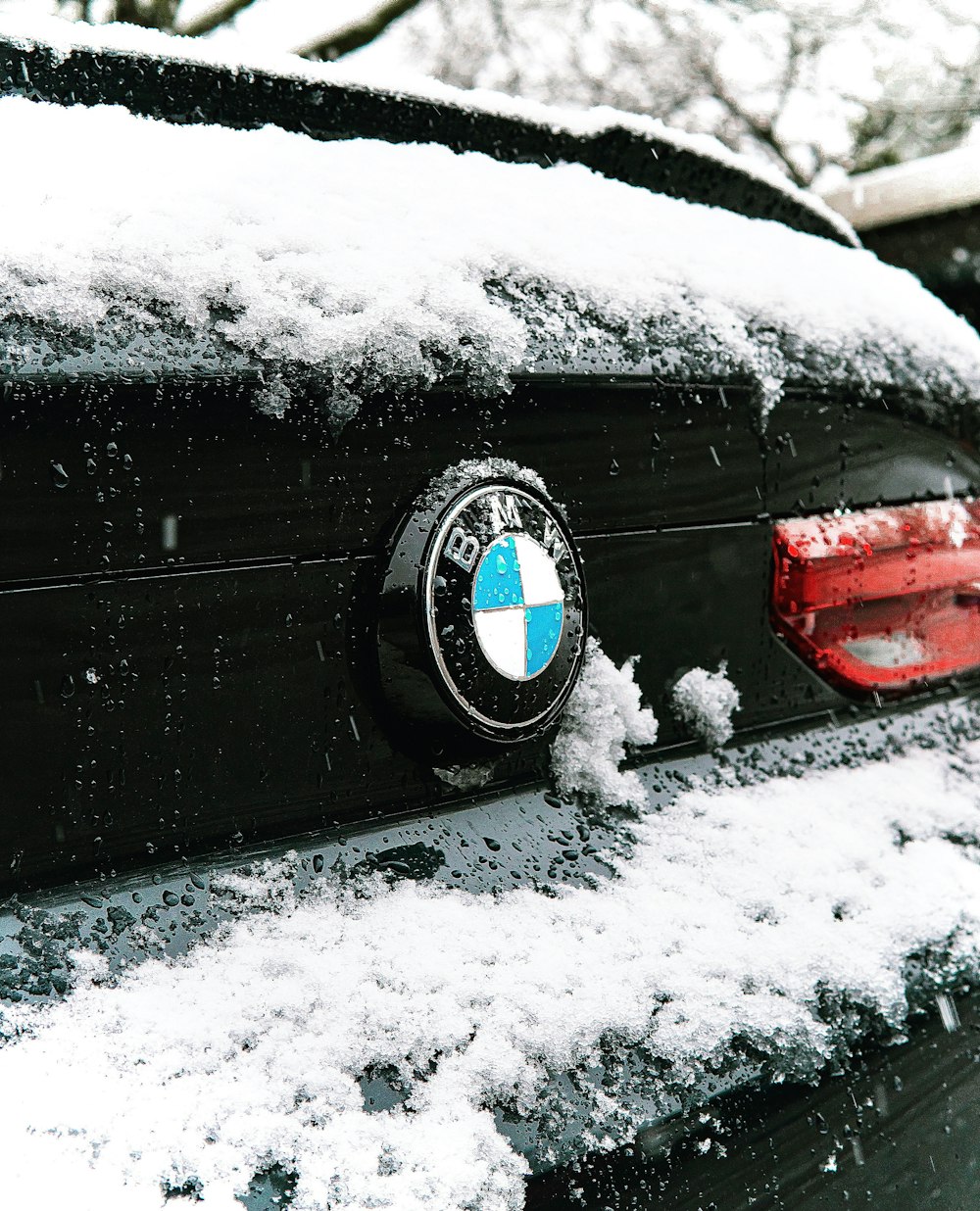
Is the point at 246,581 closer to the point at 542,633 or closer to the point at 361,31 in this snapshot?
the point at 542,633

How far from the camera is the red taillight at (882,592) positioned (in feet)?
3.97

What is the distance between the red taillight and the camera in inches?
47.7

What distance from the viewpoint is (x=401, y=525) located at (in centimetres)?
93

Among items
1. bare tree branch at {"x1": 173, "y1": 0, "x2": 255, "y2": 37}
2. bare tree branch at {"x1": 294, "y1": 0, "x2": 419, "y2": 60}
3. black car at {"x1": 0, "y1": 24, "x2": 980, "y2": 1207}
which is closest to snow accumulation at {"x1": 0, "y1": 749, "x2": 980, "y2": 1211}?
black car at {"x1": 0, "y1": 24, "x2": 980, "y2": 1207}

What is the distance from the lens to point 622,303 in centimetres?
107

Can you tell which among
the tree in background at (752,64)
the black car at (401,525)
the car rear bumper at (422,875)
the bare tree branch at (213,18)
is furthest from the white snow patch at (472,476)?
the tree in background at (752,64)

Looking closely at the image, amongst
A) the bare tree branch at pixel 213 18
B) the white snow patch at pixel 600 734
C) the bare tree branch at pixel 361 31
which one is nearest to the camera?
the white snow patch at pixel 600 734

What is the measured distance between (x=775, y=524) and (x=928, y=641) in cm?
29

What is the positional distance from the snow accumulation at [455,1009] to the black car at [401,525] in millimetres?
12

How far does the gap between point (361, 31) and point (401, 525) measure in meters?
10.2

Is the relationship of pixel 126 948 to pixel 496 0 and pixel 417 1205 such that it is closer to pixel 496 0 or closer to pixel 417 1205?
pixel 417 1205

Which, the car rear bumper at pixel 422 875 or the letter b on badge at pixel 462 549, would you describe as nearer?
the car rear bumper at pixel 422 875

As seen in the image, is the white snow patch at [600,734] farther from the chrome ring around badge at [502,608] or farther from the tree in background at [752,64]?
the tree in background at [752,64]

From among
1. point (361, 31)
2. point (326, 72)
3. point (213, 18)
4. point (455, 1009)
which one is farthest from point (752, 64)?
point (455, 1009)
